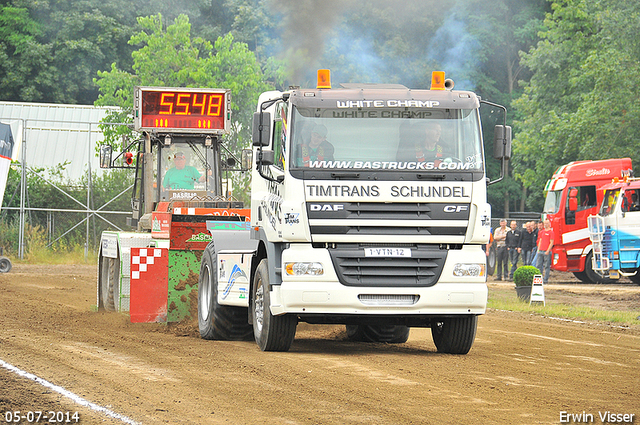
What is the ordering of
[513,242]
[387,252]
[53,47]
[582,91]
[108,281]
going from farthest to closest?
1. [53,47]
2. [582,91]
3. [513,242]
4. [108,281]
5. [387,252]

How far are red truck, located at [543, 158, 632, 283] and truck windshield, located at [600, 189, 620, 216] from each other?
69 cm

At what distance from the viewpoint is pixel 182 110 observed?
17.3m

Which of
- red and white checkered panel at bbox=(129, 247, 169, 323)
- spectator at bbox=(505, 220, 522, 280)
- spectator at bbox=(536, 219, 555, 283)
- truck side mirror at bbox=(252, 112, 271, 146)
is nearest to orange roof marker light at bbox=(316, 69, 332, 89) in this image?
truck side mirror at bbox=(252, 112, 271, 146)

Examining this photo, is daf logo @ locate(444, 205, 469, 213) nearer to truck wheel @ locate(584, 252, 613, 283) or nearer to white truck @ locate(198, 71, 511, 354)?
white truck @ locate(198, 71, 511, 354)

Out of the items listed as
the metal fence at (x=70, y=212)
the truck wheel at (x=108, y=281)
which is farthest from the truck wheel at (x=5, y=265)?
the truck wheel at (x=108, y=281)

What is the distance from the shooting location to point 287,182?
33.7ft

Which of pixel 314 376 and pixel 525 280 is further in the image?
pixel 525 280

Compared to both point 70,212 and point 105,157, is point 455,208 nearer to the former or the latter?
point 105,157

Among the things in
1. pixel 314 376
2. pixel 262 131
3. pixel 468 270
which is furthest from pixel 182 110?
pixel 314 376

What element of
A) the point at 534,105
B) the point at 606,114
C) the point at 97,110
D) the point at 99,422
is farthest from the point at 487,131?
the point at 99,422

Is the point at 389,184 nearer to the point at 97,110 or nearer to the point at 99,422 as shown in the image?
the point at 99,422

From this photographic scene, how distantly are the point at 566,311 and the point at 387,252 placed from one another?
985 centimetres

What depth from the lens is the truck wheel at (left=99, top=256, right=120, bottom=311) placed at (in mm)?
15703

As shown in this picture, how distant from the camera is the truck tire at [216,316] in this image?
12.5 meters
